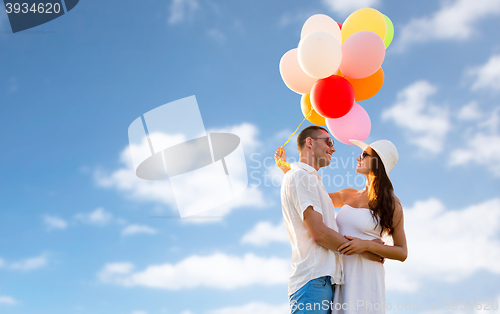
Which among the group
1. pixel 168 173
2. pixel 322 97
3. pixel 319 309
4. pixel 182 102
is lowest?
pixel 319 309

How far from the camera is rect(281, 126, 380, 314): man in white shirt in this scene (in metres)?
2.99

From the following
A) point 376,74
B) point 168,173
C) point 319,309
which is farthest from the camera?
point 168,173

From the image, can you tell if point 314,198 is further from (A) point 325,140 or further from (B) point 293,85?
(B) point 293,85

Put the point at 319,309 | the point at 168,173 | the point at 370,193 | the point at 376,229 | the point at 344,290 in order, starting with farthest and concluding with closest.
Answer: the point at 168,173
the point at 370,193
the point at 376,229
the point at 344,290
the point at 319,309

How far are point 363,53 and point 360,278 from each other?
2143 millimetres

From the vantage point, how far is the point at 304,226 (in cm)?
318

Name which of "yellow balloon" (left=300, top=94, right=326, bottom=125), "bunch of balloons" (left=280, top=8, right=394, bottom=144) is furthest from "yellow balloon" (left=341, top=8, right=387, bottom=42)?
"yellow balloon" (left=300, top=94, right=326, bottom=125)

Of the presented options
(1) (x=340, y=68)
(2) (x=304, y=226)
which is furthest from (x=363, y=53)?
(2) (x=304, y=226)

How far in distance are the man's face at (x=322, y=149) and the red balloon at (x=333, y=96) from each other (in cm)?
32

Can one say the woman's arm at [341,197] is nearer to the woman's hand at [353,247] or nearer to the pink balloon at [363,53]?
the woman's hand at [353,247]

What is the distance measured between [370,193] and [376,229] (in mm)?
387

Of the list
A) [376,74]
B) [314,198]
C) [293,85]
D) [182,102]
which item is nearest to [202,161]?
[182,102]

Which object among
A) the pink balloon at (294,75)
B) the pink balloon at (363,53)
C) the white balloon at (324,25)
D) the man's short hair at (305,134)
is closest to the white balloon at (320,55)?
the pink balloon at (363,53)

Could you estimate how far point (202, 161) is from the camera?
739cm
